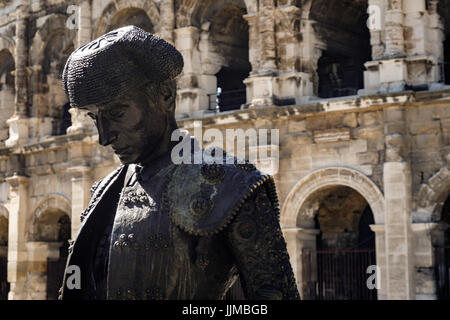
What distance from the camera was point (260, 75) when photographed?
1497 cm

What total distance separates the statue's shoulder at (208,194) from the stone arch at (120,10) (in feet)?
46.3

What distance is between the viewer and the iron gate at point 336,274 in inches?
579

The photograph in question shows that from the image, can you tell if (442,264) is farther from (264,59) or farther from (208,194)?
(208,194)

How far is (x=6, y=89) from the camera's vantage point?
21266mm

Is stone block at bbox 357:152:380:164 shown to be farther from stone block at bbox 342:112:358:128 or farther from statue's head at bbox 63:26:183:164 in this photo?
statue's head at bbox 63:26:183:164

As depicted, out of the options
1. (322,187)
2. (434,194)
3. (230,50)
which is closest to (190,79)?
(230,50)

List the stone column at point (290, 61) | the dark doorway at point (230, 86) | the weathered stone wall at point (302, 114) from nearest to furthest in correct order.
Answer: the weathered stone wall at point (302, 114) → the stone column at point (290, 61) → the dark doorway at point (230, 86)

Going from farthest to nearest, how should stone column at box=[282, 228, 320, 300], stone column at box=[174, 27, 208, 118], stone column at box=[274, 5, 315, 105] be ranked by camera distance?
stone column at box=[174, 27, 208, 118], stone column at box=[274, 5, 315, 105], stone column at box=[282, 228, 320, 300]

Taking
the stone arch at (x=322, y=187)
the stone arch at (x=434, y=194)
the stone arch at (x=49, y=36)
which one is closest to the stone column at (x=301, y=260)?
the stone arch at (x=322, y=187)

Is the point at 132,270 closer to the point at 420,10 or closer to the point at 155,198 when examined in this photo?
the point at 155,198

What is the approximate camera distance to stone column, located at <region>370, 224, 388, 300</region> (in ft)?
44.4

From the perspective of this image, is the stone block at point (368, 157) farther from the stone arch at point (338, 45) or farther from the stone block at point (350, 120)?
the stone arch at point (338, 45)

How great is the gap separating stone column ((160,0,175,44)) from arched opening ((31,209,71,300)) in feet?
16.1

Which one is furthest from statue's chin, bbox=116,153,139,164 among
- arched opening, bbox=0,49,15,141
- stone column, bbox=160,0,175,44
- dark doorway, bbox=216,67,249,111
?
arched opening, bbox=0,49,15,141
